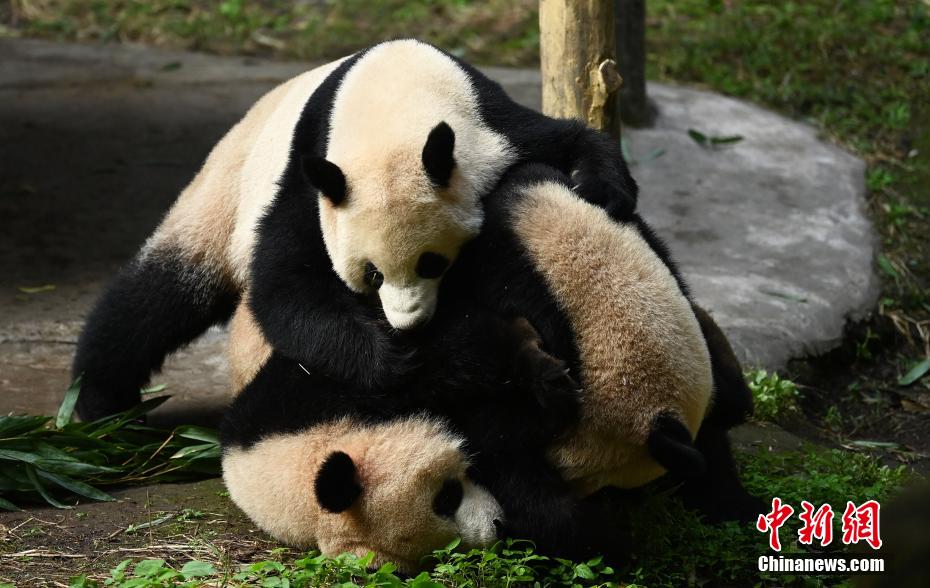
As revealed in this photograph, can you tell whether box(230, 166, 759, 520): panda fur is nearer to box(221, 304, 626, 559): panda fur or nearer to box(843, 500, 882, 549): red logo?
box(221, 304, 626, 559): panda fur

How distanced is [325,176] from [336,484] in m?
0.98

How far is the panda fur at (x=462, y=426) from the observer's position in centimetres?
350

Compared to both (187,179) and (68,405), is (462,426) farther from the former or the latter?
(187,179)

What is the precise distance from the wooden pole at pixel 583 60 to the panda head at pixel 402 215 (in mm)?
1478

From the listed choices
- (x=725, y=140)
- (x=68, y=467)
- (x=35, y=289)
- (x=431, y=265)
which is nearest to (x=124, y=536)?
(x=68, y=467)

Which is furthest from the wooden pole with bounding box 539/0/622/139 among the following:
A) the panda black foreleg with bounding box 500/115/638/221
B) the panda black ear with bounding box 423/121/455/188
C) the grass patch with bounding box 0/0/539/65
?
the grass patch with bounding box 0/0/539/65

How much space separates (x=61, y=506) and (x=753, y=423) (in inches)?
116

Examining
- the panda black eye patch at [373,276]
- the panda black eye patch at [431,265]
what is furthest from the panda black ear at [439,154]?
the panda black eye patch at [373,276]

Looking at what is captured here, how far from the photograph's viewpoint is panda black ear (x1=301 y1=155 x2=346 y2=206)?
3566 millimetres

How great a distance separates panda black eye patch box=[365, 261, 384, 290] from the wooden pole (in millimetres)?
1685

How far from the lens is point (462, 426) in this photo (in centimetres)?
369

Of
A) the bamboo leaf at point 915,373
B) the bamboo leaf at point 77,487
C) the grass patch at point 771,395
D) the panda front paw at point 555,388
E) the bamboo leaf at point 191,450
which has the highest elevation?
the panda front paw at point 555,388

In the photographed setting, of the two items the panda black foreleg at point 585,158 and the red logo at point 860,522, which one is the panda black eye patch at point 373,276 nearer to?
the panda black foreleg at point 585,158

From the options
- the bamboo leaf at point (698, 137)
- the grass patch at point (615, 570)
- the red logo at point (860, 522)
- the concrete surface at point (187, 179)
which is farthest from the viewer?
the bamboo leaf at point (698, 137)
